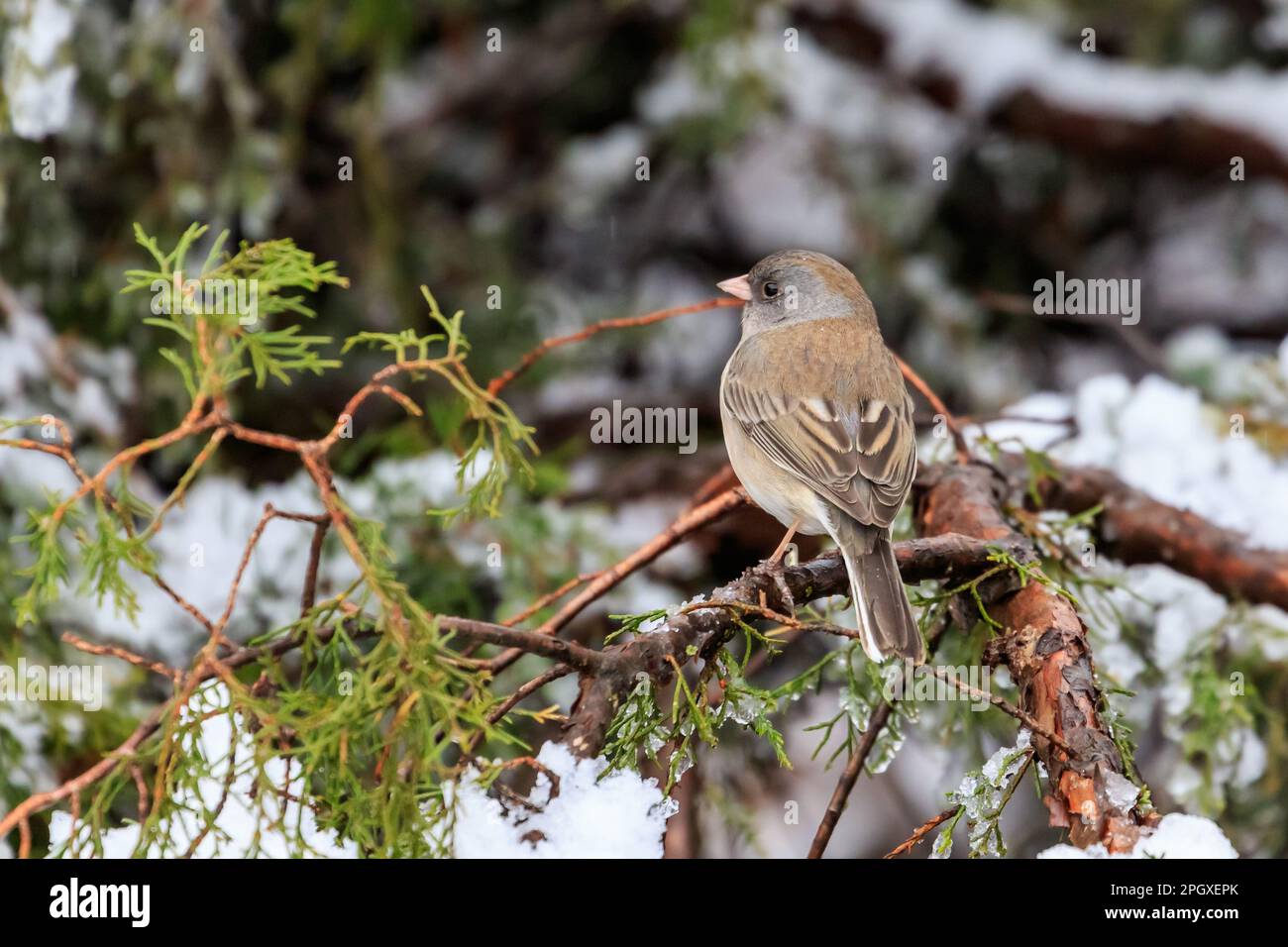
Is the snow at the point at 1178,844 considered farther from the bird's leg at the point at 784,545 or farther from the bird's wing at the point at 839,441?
the bird's wing at the point at 839,441

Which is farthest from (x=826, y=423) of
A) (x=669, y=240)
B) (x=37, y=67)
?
(x=669, y=240)

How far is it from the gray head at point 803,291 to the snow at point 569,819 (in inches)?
69.9

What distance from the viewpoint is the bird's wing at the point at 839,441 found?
262cm

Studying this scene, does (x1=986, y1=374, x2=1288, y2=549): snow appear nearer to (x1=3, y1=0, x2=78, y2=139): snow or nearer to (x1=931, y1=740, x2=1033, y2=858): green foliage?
(x1=931, y1=740, x2=1033, y2=858): green foliage

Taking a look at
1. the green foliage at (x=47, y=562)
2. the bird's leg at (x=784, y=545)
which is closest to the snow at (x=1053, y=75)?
the bird's leg at (x=784, y=545)

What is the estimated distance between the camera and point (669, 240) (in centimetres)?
521

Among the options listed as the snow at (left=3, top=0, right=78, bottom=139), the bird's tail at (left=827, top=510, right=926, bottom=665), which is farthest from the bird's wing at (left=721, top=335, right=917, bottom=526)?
the snow at (left=3, top=0, right=78, bottom=139)

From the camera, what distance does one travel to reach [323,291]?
4.48 meters

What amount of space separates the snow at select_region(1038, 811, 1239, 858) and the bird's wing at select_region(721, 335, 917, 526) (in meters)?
0.90

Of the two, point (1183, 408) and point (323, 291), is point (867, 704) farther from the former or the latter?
point (323, 291)

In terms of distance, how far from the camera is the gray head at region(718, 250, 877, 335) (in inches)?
132

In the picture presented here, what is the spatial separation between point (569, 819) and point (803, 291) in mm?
1918
